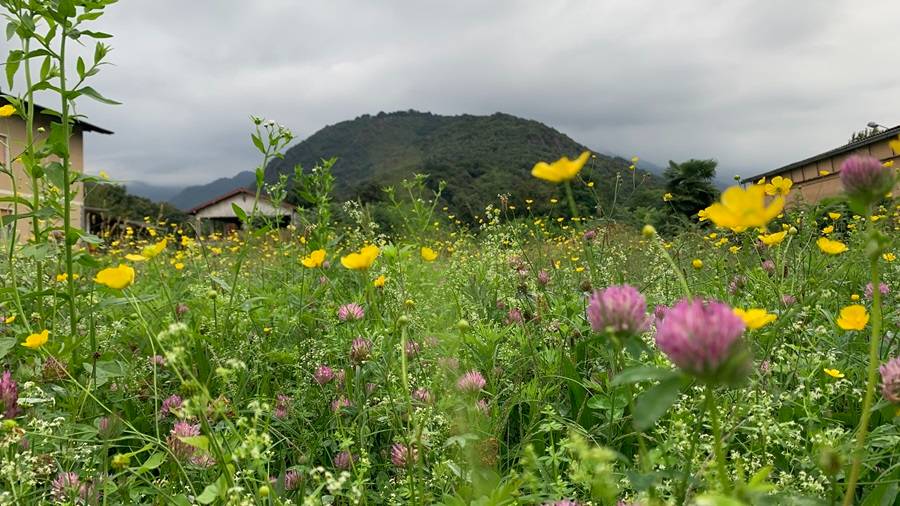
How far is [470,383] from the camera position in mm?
1561

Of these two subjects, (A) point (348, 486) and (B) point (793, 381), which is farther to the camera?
(B) point (793, 381)

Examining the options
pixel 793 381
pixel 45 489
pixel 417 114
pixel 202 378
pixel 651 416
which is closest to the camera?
pixel 651 416

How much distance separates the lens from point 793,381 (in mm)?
1808

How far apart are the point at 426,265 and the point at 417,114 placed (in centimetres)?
9898

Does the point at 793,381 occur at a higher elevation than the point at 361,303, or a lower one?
lower

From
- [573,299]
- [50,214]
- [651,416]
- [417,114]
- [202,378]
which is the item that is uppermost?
[417,114]

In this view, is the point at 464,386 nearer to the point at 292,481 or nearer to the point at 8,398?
the point at 292,481

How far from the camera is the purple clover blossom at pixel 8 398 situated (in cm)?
146

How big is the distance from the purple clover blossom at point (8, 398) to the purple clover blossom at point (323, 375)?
0.85m

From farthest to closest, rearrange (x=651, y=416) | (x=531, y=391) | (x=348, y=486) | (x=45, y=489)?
(x=531, y=391) → (x=348, y=486) → (x=45, y=489) → (x=651, y=416)

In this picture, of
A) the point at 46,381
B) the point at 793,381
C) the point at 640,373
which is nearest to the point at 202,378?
the point at 46,381

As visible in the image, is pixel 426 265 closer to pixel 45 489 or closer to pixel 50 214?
pixel 50 214

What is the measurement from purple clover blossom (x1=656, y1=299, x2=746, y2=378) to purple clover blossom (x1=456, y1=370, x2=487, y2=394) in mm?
978

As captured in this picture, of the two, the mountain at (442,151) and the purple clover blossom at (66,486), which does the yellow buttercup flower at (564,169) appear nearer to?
the purple clover blossom at (66,486)
